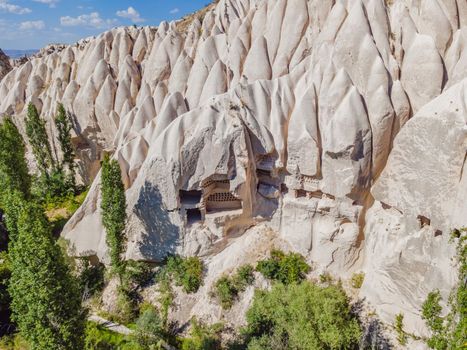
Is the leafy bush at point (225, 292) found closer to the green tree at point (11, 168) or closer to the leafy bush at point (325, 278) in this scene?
the leafy bush at point (325, 278)

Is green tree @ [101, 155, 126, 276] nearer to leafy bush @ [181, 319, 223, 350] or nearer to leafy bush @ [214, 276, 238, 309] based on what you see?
leafy bush @ [181, 319, 223, 350]

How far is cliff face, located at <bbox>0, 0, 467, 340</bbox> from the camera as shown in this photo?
13.2m

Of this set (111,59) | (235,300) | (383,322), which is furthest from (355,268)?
(111,59)

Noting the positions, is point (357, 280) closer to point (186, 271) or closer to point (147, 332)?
point (186, 271)

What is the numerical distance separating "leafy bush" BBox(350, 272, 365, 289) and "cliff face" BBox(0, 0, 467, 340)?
1.14 feet

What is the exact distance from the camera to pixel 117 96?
25.4 metres

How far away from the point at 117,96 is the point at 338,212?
61.1 ft

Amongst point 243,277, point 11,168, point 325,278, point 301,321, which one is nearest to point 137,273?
point 243,277

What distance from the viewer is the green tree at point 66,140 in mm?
25188

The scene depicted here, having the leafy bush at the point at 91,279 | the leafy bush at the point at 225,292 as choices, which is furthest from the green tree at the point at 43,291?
the leafy bush at the point at 225,292

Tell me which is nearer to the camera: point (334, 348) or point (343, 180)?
point (334, 348)

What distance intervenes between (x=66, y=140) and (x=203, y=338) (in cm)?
1896

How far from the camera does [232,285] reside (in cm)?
1634

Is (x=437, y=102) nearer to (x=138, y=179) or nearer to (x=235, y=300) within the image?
(x=235, y=300)
